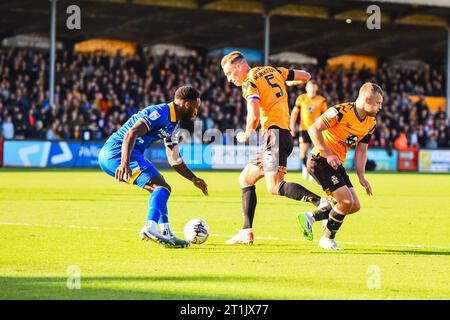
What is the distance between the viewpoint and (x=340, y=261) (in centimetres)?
993

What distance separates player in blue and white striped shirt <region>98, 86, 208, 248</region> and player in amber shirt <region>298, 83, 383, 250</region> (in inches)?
54.7

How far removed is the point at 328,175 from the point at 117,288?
3978 mm

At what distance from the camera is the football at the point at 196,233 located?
11211mm

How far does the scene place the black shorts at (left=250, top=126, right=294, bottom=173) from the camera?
11586 millimetres

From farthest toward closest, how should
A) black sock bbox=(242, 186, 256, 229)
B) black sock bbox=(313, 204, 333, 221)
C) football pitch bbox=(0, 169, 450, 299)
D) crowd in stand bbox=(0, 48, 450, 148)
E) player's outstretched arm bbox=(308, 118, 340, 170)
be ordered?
crowd in stand bbox=(0, 48, 450, 148) → black sock bbox=(242, 186, 256, 229) → black sock bbox=(313, 204, 333, 221) → player's outstretched arm bbox=(308, 118, 340, 170) → football pitch bbox=(0, 169, 450, 299)

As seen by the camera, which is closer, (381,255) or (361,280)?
(361,280)

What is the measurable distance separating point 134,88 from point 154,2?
12.9 ft

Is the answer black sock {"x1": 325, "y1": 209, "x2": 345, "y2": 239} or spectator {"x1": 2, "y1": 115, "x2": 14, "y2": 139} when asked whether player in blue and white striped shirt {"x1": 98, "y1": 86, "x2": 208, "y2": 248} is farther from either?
spectator {"x1": 2, "y1": 115, "x2": 14, "y2": 139}

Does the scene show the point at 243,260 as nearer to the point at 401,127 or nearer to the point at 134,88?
the point at 134,88

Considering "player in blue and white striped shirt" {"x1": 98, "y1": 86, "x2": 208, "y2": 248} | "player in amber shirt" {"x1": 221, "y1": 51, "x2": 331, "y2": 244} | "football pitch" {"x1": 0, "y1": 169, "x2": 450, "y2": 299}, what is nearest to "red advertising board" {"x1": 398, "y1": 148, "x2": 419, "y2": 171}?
"football pitch" {"x1": 0, "y1": 169, "x2": 450, "y2": 299}

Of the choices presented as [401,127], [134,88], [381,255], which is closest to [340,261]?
[381,255]

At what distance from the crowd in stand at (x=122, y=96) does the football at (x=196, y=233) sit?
882 inches

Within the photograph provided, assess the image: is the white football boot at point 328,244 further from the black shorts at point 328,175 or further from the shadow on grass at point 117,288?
the shadow on grass at point 117,288
